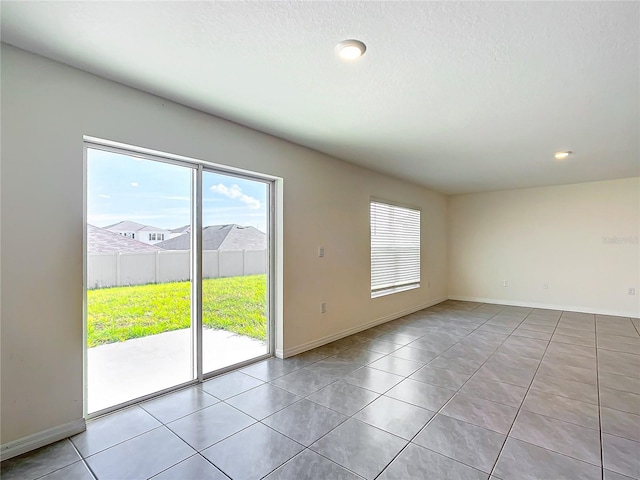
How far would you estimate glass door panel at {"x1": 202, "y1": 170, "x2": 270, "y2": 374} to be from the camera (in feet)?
10.2

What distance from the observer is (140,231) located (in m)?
2.68

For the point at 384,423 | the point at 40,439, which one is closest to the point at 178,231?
the point at 40,439

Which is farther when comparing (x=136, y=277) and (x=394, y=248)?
(x=394, y=248)

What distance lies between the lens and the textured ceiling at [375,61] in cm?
168

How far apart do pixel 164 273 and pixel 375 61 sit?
2.34 meters

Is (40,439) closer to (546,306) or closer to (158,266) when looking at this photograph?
(158,266)

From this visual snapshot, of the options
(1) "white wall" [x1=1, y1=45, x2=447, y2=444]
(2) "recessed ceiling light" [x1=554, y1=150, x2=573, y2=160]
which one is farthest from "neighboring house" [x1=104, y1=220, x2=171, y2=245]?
(2) "recessed ceiling light" [x1=554, y1=150, x2=573, y2=160]

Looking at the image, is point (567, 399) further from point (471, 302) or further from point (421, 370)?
point (471, 302)

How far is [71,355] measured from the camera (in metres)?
2.18

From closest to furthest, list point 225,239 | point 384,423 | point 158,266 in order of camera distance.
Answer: point 384,423 → point 158,266 → point 225,239

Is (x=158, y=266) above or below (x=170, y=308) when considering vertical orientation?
above

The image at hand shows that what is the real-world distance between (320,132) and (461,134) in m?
1.52

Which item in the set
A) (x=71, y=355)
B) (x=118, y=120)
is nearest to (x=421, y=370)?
(x=71, y=355)

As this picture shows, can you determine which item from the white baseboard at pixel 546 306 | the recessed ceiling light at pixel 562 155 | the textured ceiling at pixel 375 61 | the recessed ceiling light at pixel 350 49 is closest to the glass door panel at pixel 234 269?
the textured ceiling at pixel 375 61
